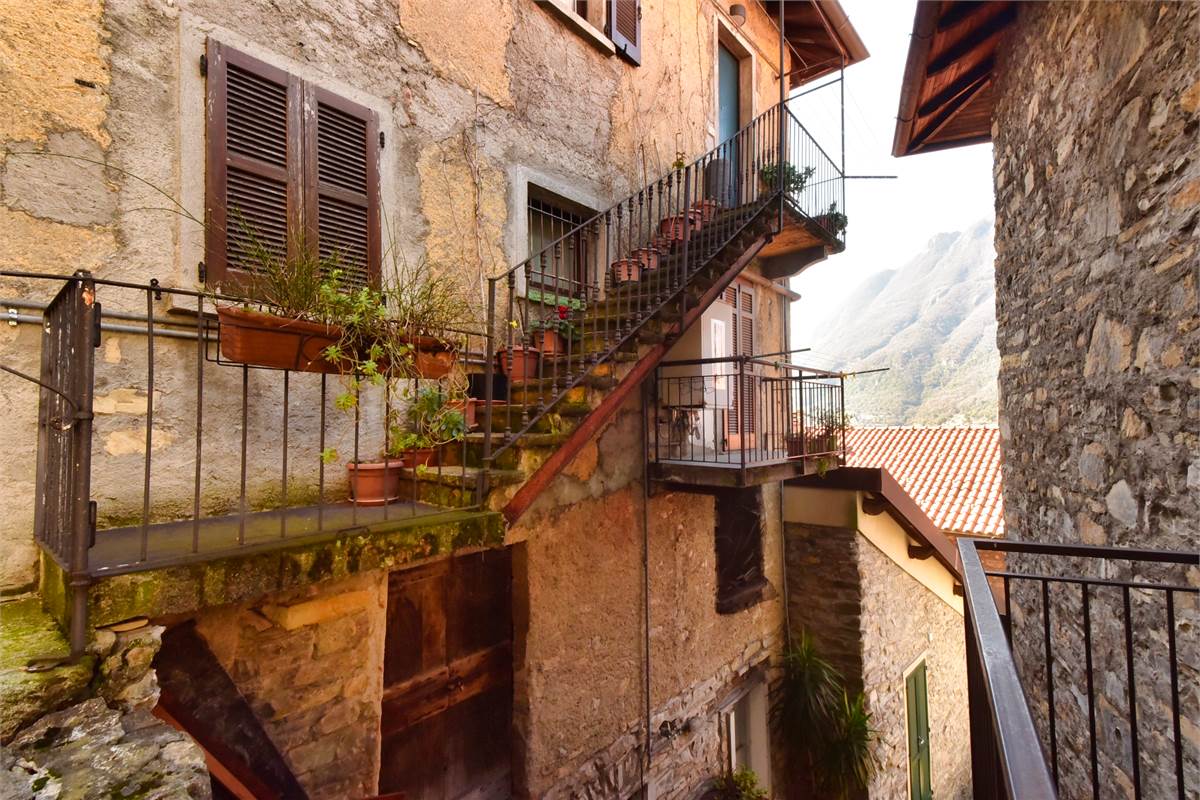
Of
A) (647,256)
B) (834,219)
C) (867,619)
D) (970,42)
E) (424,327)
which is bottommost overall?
(867,619)

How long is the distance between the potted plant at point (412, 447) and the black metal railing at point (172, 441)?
1.7 inches

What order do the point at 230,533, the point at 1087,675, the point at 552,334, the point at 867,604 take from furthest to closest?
the point at 867,604 → the point at 552,334 → the point at 230,533 → the point at 1087,675

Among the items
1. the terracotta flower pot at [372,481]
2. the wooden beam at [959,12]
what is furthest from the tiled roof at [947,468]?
the terracotta flower pot at [372,481]

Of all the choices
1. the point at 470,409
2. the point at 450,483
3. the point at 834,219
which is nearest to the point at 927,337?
the point at 834,219

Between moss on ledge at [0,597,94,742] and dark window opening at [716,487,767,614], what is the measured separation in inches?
221

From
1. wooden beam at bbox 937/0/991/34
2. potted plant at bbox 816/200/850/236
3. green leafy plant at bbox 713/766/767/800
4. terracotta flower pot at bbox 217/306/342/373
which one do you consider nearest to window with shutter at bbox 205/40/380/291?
terracotta flower pot at bbox 217/306/342/373

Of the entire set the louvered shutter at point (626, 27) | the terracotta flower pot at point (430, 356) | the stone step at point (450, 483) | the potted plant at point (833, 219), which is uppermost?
the louvered shutter at point (626, 27)

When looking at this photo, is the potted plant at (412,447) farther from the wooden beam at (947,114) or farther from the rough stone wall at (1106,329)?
the wooden beam at (947,114)

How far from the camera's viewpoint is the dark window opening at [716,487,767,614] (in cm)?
671

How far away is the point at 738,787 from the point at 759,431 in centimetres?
392

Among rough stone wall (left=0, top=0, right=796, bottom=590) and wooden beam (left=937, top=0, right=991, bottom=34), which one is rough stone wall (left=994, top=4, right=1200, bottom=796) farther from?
rough stone wall (left=0, top=0, right=796, bottom=590)

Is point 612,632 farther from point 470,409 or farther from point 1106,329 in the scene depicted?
point 1106,329

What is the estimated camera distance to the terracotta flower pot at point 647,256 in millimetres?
5549

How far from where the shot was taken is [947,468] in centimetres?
1310
